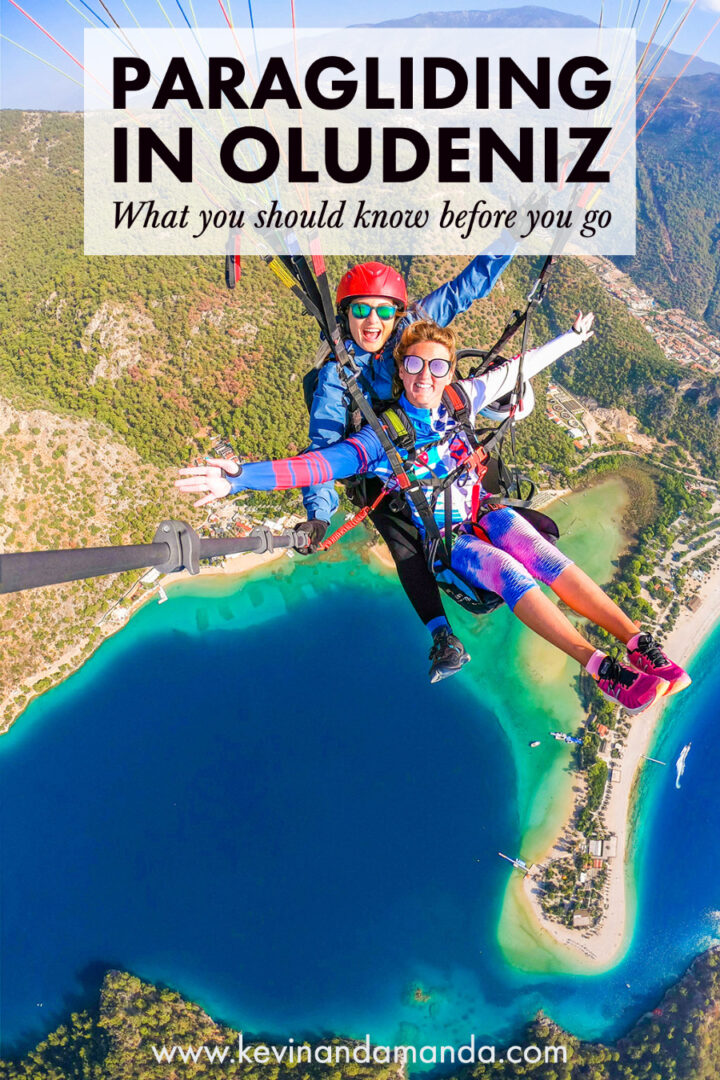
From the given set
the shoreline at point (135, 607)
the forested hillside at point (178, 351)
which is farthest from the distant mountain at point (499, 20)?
the shoreline at point (135, 607)

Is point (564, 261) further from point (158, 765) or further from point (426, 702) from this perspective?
point (158, 765)

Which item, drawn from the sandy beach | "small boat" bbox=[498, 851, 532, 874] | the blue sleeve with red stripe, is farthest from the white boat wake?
the blue sleeve with red stripe

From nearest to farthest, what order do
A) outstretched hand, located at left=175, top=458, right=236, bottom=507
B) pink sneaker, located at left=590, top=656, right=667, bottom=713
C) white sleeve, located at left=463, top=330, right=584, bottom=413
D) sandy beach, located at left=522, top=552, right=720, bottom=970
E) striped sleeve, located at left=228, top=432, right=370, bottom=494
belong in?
outstretched hand, located at left=175, top=458, right=236, bottom=507 → striped sleeve, located at left=228, top=432, right=370, bottom=494 → pink sneaker, located at left=590, top=656, right=667, bottom=713 → white sleeve, located at left=463, top=330, right=584, bottom=413 → sandy beach, located at left=522, top=552, right=720, bottom=970

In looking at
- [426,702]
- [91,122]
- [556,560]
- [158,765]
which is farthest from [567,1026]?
[91,122]

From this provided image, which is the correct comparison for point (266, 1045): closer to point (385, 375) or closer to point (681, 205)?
point (385, 375)

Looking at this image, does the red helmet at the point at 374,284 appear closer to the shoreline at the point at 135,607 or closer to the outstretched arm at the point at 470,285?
the outstretched arm at the point at 470,285

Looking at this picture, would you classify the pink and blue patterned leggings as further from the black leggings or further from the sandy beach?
the sandy beach
